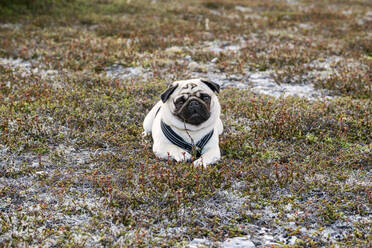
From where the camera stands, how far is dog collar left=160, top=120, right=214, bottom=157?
6.99 metres

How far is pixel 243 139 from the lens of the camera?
8266 mm

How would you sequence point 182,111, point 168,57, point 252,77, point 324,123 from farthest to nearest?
point 168,57, point 252,77, point 324,123, point 182,111

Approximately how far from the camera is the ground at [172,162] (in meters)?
5.47

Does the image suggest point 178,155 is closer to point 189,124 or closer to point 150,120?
point 189,124

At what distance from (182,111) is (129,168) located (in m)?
1.40

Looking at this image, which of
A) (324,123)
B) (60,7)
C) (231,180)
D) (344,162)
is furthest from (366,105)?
(60,7)

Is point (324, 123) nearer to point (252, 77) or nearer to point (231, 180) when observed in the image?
point (231, 180)

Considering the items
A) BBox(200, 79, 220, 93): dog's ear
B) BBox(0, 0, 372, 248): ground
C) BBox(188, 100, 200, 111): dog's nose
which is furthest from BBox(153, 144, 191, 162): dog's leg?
A: BBox(200, 79, 220, 93): dog's ear

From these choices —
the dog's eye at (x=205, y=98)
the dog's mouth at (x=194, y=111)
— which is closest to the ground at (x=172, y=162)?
the dog's mouth at (x=194, y=111)

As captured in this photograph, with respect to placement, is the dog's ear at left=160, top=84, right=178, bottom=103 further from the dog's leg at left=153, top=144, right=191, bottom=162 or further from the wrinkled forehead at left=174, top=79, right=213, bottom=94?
the dog's leg at left=153, top=144, right=191, bottom=162

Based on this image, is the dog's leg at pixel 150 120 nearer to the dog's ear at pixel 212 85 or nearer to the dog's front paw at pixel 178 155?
the dog's front paw at pixel 178 155

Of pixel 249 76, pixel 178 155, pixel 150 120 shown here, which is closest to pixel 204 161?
pixel 178 155

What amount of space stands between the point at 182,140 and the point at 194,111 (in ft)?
2.25

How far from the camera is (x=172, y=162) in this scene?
6906mm
